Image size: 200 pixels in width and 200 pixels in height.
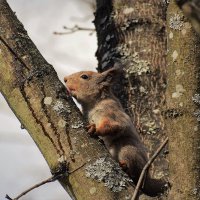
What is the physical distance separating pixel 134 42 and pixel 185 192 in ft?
8.21

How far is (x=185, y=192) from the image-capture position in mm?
2430

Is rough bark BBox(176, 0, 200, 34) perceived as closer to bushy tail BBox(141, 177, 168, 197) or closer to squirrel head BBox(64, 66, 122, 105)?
bushy tail BBox(141, 177, 168, 197)

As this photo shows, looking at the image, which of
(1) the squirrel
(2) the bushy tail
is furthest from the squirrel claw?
(2) the bushy tail

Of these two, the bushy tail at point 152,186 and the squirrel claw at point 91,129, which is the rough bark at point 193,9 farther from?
the bushy tail at point 152,186

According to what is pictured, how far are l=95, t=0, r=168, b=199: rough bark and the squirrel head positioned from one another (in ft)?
0.48

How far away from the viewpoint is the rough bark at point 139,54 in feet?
14.5

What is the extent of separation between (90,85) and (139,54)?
0.46 meters

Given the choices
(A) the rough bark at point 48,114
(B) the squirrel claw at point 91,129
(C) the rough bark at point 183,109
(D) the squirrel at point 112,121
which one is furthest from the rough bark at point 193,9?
(D) the squirrel at point 112,121

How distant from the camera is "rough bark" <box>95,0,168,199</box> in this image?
4.43 m

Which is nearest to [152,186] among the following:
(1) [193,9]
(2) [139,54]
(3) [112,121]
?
(3) [112,121]

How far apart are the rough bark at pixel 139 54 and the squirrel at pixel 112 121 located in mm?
155

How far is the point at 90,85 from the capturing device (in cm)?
466

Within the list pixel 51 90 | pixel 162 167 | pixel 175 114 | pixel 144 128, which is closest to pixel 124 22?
pixel 144 128

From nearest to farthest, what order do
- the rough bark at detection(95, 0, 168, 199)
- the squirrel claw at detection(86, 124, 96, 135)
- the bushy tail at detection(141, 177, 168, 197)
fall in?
the squirrel claw at detection(86, 124, 96, 135) < the bushy tail at detection(141, 177, 168, 197) < the rough bark at detection(95, 0, 168, 199)
